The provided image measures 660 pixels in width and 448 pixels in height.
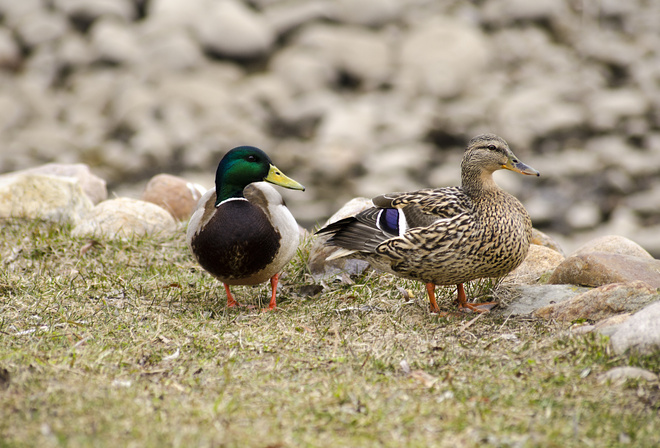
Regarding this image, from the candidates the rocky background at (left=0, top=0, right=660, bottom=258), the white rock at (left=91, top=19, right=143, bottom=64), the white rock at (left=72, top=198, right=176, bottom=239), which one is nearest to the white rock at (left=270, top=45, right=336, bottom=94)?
the rocky background at (left=0, top=0, right=660, bottom=258)

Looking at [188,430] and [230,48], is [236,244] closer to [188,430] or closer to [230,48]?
[188,430]

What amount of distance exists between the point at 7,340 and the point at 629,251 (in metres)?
3.66

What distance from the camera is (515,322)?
3.74m

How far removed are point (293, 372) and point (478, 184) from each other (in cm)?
159

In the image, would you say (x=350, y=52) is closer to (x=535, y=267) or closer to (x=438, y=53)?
(x=438, y=53)

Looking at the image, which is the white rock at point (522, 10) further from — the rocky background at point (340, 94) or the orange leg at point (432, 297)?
the orange leg at point (432, 297)

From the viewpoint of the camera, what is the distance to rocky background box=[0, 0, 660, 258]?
10086mm

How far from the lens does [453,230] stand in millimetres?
3791

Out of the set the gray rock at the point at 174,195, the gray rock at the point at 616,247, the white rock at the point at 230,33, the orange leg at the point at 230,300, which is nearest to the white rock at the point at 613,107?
the white rock at the point at 230,33

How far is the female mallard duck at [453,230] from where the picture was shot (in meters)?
3.78

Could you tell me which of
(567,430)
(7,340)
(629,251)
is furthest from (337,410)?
(629,251)

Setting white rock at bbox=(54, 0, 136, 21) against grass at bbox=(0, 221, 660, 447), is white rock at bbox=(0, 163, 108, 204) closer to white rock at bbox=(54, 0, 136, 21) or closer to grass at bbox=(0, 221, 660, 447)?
grass at bbox=(0, 221, 660, 447)

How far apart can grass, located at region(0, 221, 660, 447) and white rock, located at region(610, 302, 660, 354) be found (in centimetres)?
6

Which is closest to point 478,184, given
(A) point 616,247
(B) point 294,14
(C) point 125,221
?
(A) point 616,247
